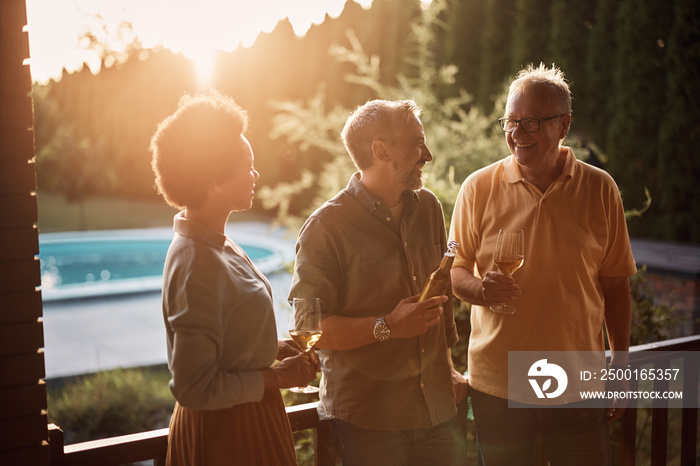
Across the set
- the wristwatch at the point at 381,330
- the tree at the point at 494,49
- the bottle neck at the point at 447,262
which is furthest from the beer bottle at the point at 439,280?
the tree at the point at 494,49

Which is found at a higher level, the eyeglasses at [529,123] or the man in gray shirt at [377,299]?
the eyeglasses at [529,123]

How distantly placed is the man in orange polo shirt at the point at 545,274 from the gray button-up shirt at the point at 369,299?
0.26m

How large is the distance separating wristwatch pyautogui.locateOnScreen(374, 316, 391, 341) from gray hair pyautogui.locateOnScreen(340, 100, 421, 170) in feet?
1.74

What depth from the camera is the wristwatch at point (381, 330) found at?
192 cm

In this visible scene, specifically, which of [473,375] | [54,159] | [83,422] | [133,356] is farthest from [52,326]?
[54,159]

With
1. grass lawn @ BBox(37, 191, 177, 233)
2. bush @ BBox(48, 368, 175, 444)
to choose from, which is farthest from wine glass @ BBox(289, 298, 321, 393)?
grass lawn @ BBox(37, 191, 177, 233)

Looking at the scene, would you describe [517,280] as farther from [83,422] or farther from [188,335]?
[83,422]

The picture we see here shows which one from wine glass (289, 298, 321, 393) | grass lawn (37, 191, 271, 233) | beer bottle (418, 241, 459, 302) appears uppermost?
beer bottle (418, 241, 459, 302)

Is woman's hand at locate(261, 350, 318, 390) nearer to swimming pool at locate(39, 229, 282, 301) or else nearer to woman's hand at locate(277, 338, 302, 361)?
woman's hand at locate(277, 338, 302, 361)

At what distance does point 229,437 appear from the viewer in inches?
63.7

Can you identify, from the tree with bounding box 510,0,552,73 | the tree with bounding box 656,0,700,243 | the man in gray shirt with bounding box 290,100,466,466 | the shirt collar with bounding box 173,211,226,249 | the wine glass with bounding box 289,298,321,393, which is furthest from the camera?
the tree with bounding box 510,0,552,73

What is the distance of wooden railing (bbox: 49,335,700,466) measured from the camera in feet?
5.88

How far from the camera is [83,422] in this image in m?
5.15
